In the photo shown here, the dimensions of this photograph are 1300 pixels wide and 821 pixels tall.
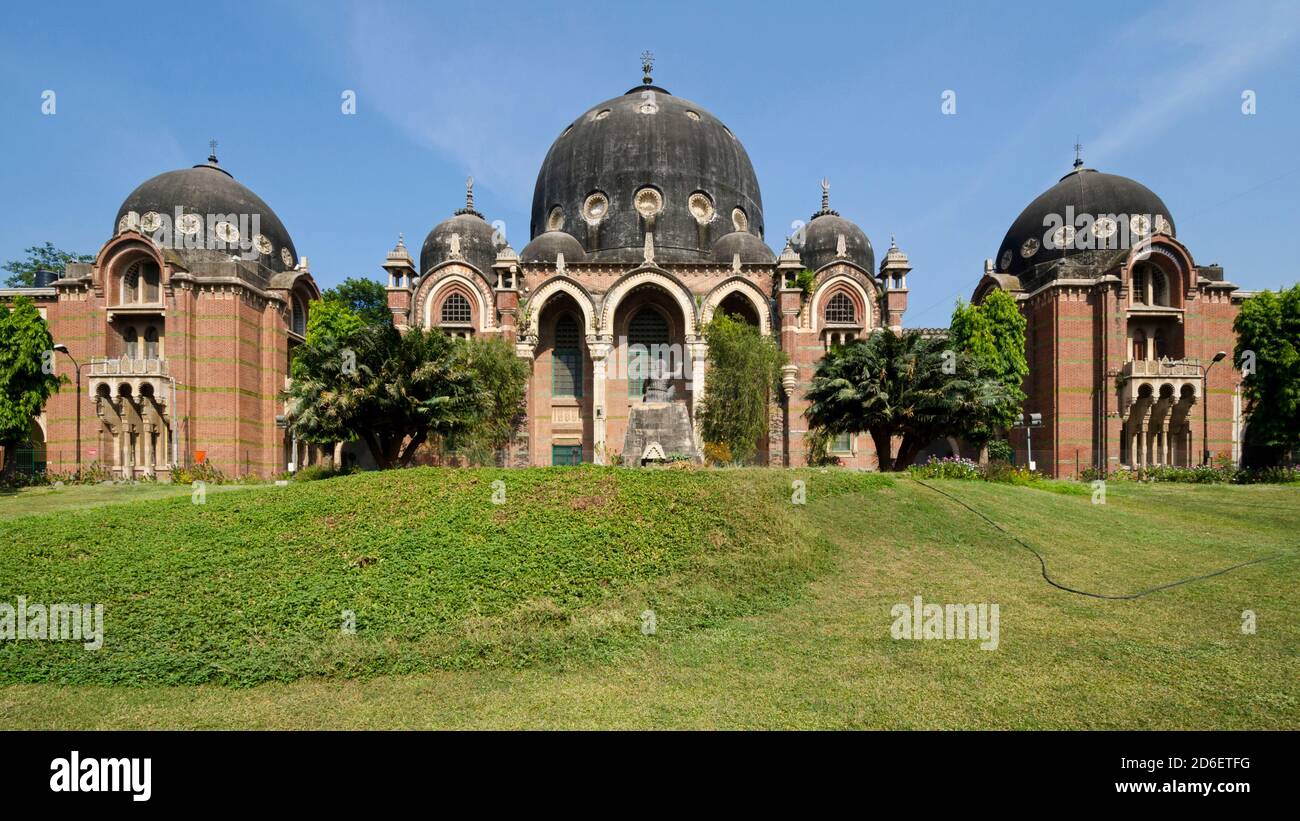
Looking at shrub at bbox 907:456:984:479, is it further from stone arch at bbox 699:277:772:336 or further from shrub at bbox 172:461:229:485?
shrub at bbox 172:461:229:485

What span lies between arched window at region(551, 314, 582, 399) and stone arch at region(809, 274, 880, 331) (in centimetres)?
1377

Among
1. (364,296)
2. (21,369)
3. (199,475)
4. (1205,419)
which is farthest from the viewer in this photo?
(364,296)

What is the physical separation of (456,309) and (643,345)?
1104cm

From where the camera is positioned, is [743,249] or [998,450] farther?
[743,249]

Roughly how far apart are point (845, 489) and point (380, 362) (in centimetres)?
1670

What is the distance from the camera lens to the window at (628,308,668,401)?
117 ft

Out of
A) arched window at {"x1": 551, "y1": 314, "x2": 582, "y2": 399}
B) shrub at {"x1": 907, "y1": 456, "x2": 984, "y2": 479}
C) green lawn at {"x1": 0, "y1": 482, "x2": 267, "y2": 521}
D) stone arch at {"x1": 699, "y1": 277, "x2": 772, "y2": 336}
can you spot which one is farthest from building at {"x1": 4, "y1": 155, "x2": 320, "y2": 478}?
shrub at {"x1": 907, "y1": 456, "x2": 984, "y2": 479}

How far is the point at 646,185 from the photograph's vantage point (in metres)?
39.2

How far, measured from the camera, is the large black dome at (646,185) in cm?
3881

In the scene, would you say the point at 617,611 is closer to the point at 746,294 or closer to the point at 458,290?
the point at 746,294

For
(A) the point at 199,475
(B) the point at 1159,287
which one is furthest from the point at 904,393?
(A) the point at 199,475

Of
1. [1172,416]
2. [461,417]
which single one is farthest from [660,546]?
[1172,416]

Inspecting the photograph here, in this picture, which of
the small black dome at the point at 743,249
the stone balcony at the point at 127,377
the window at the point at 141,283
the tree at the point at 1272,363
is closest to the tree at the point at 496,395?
the small black dome at the point at 743,249

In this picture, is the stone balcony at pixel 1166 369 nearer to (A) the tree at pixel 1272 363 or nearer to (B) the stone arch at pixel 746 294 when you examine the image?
(A) the tree at pixel 1272 363
